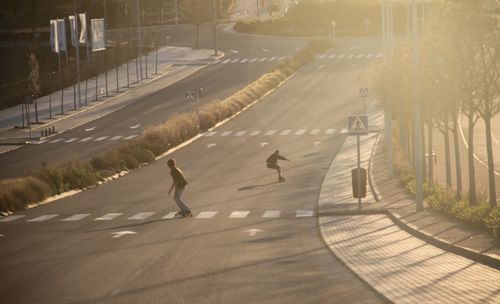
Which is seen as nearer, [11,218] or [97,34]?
[11,218]

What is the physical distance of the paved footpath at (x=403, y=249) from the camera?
2228 cm

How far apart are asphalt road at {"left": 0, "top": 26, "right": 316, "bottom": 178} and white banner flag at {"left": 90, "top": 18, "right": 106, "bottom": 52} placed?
5.60 meters

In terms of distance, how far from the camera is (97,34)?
98.2 m

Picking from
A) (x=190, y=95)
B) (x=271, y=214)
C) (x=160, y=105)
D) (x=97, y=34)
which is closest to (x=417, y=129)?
(x=271, y=214)

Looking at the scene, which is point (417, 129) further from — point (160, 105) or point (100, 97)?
point (100, 97)

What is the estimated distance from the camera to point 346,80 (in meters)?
107

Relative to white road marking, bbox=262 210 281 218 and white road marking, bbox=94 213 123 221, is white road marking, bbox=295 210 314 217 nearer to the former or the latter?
white road marking, bbox=262 210 281 218

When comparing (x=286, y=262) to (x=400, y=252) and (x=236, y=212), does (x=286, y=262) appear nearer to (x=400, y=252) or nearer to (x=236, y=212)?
(x=400, y=252)

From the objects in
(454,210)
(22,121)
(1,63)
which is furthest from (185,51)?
(454,210)

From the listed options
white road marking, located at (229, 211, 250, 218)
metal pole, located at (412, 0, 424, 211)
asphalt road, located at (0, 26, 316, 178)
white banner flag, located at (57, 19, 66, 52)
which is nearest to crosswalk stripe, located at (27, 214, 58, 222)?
white road marking, located at (229, 211, 250, 218)

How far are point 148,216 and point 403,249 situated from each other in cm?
1356

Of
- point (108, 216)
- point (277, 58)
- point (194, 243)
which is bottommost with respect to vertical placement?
point (277, 58)

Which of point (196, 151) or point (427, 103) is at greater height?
point (427, 103)

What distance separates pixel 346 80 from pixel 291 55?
22.8 m
